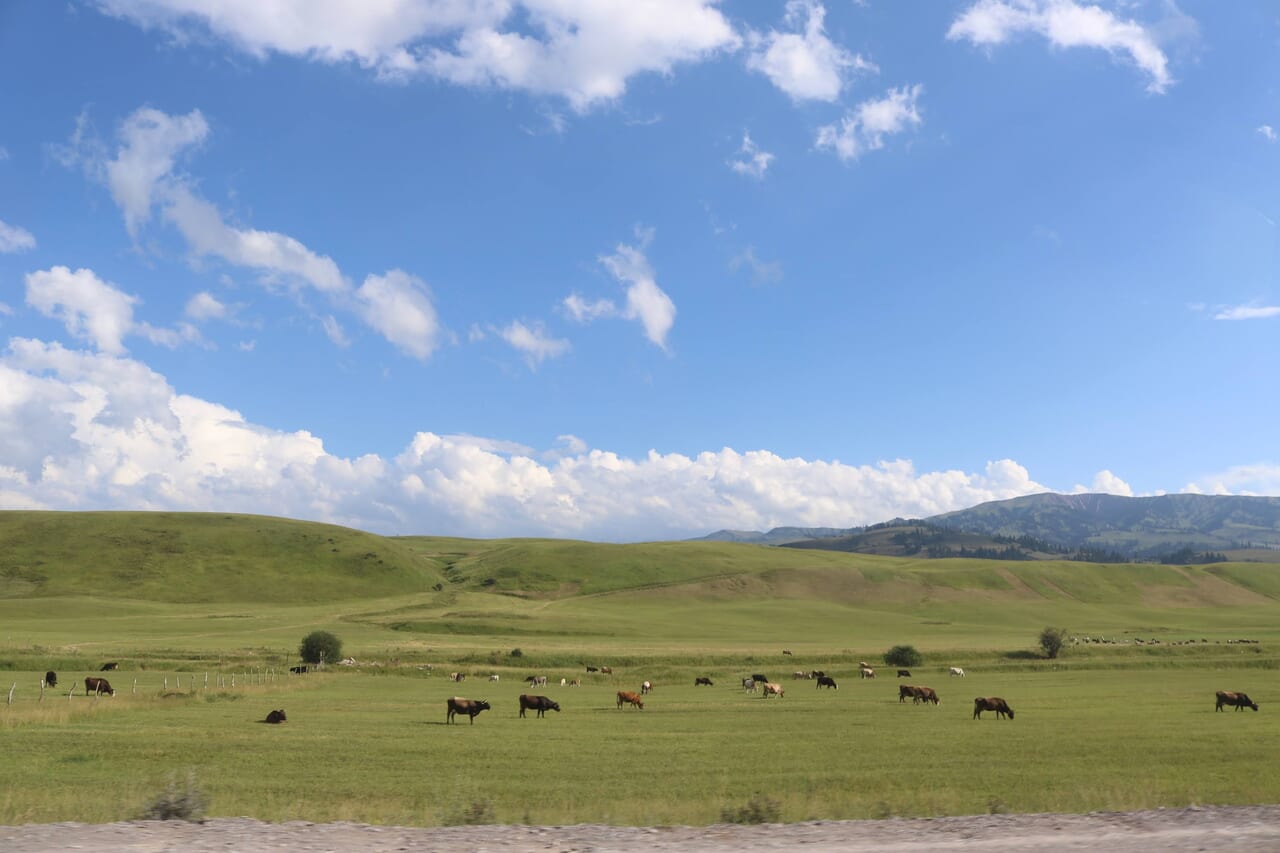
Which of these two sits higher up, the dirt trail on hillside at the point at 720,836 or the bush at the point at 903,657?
the dirt trail on hillside at the point at 720,836

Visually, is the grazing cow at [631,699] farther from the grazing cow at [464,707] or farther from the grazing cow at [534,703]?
the grazing cow at [464,707]

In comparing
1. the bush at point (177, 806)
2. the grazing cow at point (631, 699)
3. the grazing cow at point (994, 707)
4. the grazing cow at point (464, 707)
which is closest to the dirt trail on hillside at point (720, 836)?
the bush at point (177, 806)

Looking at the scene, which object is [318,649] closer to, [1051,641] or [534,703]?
[534,703]

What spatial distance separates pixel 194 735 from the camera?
29750 millimetres

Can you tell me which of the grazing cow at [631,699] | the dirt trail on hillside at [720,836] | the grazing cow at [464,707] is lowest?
the grazing cow at [631,699]

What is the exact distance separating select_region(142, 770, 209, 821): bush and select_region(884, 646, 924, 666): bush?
73.6 m

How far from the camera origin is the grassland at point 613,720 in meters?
19.6

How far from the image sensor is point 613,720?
129 feet

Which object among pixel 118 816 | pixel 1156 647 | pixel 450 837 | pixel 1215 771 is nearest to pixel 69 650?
pixel 118 816

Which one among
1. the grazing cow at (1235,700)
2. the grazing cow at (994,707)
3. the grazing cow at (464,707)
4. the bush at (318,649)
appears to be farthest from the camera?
the bush at (318,649)

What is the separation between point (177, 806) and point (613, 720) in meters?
25.7

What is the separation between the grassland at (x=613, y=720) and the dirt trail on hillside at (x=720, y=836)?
68.7 inches

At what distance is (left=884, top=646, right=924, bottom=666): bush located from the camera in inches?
3118

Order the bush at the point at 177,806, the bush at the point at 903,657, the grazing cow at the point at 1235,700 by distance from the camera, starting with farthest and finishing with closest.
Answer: the bush at the point at 903,657
the grazing cow at the point at 1235,700
the bush at the point at 177,806
